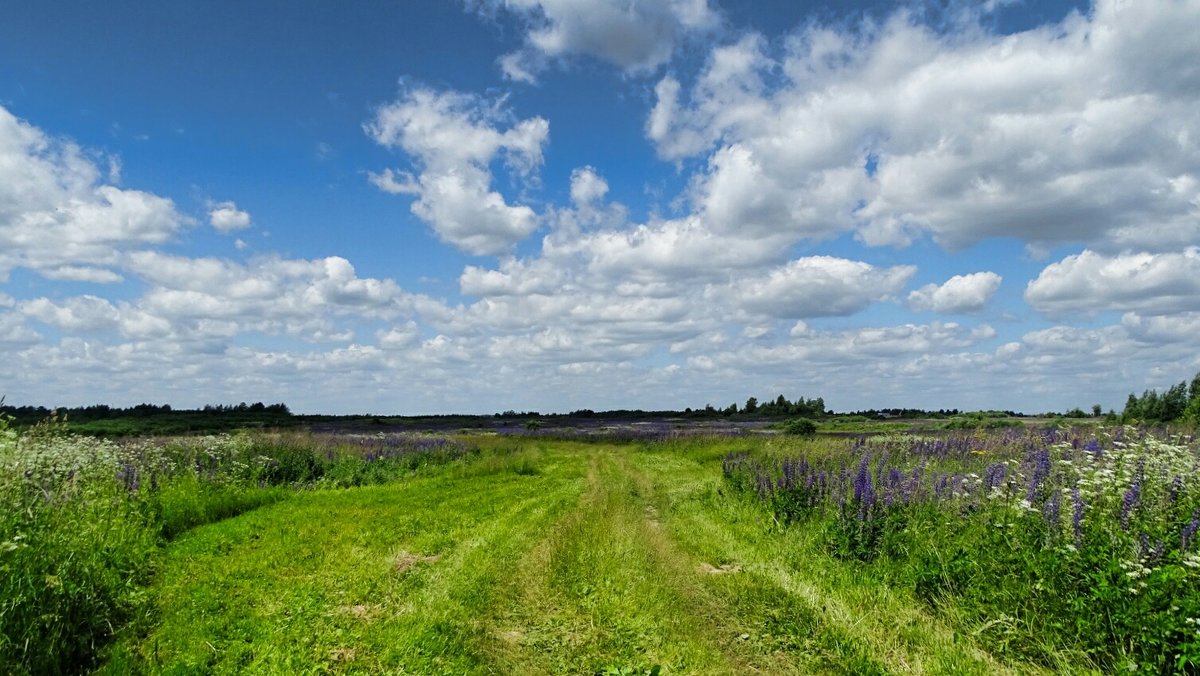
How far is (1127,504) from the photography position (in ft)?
25.5

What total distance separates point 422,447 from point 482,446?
3.94 m

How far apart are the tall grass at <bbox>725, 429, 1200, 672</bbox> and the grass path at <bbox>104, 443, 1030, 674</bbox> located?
0.69m

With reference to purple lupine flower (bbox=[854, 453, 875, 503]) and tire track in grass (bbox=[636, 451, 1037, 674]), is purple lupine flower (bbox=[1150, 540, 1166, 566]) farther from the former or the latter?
purple lupine flower (bbox=[854, 453, 875, 503])

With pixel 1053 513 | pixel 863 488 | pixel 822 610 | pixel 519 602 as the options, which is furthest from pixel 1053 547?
pixel 519 602

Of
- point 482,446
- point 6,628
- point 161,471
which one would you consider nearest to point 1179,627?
point 6,628

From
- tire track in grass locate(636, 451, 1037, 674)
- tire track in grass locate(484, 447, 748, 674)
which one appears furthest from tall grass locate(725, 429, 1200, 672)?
tire track in grass locate(484, 447, 748, 674)

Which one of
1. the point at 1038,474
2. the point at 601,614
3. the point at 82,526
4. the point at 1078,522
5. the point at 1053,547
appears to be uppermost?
the point at 1038,474

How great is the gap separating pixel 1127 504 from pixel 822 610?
3.88m

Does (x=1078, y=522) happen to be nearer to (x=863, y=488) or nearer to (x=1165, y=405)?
(x=863, y=488)

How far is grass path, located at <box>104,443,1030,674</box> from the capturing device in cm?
667

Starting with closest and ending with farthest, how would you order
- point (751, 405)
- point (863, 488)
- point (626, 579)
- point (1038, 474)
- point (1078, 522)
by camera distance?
1. point (1078, 522)
2. point (626, 579)
3. point (1038, 474)
4. point (863, 488)
5. point (751, 405)

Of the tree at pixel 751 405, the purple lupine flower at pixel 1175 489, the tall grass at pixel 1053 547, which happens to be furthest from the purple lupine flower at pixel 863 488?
the tree at pixel 751 405

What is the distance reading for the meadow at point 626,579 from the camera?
6.49 m

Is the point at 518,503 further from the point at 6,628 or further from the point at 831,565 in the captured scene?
the point at 6,628
